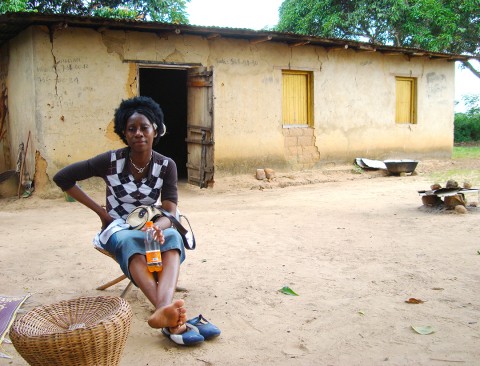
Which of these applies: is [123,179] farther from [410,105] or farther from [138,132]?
[410,105]

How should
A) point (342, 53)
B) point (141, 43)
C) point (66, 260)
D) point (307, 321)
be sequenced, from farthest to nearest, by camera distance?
point (342, 53) → point (141, 43) → point (66, 260) → point (307, 321)

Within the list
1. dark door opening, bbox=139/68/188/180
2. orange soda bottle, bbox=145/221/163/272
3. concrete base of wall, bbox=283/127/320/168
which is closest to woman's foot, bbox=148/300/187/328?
orange soda bottle, bbox=145/221/163/272

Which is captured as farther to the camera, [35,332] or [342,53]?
[342,53]

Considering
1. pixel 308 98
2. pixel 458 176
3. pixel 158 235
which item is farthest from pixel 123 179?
pixel 458 176

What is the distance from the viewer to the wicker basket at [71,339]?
2195 mm

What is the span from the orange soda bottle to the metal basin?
369 inches

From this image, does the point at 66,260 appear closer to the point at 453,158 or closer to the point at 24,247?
the point at 24,247

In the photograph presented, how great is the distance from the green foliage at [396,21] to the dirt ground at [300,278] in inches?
486

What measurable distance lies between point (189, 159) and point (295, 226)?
14.8ft

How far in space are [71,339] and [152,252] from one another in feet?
3.04

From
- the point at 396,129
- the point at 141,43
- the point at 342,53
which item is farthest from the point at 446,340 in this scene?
the point at 396,129

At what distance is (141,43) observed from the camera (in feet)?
30.5

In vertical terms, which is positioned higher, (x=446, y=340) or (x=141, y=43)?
(x=141, y=43)

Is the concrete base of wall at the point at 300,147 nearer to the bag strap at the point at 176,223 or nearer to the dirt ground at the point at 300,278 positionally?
the dirt ground at the point at 300,278
